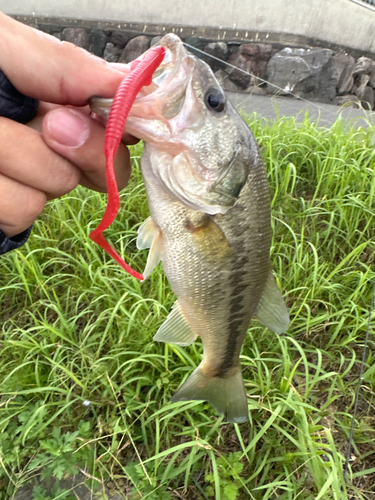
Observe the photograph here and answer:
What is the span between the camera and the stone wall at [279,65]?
20.2 feet

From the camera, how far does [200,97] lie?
1.08 meters

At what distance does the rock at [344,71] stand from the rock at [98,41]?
448 centimetres

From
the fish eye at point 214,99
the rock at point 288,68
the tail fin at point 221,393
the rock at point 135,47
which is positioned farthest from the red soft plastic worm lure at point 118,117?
the rock at point 135,47

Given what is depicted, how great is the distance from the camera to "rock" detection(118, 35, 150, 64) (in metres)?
6.65

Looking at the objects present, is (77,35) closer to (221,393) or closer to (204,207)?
(204,207)

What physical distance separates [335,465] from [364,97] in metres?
7.18

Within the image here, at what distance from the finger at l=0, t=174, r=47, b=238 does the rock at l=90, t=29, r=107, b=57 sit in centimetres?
711

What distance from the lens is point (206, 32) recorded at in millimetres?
6398

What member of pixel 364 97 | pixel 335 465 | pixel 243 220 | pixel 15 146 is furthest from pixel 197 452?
pixel 364 97

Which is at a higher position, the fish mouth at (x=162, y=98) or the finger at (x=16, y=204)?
the fish mouth at (x=162, y=98)

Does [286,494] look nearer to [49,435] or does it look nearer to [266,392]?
[266,392]

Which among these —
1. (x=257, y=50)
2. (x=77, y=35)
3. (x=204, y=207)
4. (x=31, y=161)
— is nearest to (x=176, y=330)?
(x=204, y=207)

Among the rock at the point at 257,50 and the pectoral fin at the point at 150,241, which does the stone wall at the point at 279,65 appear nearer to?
the rock at the point at 257,50

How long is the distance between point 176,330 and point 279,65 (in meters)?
6.26
